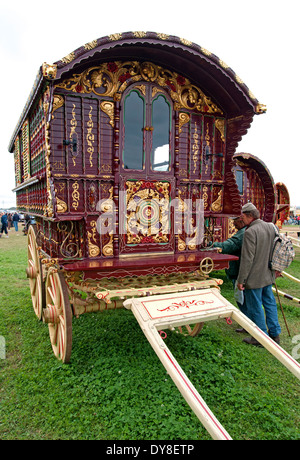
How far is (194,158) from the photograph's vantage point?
15.0ft

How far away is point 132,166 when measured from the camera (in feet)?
13.5

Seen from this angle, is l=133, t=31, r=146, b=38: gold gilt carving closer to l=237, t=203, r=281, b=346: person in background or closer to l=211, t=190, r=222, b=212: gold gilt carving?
l=211, t=190, r=222, b=212: gold gilt carving

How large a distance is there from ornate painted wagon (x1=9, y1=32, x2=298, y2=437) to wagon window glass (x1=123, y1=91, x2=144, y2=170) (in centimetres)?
1

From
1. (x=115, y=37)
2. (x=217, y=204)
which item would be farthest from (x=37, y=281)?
(x=115, y=37)

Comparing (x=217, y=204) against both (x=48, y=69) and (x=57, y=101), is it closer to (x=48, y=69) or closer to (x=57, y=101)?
(x=57, y=101)

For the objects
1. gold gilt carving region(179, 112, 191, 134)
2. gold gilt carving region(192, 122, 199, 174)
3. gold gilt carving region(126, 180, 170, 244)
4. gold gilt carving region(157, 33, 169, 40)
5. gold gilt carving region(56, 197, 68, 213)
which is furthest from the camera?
gold gilt carving region(192, 122, 199, 174)

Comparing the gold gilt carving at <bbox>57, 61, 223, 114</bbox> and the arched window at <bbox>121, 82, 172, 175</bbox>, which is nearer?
the gold gilt carving at <bbox>57, 61, 223, 114</bbox>

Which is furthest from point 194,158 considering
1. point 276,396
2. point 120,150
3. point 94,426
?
point 94,426

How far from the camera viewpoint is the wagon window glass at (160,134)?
4.22 metres

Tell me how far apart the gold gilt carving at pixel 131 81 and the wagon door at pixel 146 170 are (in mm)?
130

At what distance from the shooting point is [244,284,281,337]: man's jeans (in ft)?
14.4
